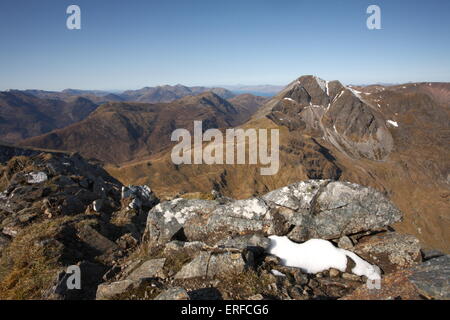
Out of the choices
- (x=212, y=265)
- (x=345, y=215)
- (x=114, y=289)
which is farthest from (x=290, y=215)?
(x=114, y=289)

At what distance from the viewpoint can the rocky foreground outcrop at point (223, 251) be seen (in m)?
9.29

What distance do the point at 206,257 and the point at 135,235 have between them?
926cm

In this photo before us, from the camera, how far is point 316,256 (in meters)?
11.5

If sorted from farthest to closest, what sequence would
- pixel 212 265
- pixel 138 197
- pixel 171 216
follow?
pixel 138 197 < pixel 171 216 < pixel 212 265

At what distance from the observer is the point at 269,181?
6850 inches

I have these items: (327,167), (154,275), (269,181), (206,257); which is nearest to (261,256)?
Result: (206,257)

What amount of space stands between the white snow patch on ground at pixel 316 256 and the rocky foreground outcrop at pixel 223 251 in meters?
0.27

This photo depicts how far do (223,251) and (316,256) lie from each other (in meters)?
4.28

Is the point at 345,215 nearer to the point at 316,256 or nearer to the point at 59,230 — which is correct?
the point at 316,256

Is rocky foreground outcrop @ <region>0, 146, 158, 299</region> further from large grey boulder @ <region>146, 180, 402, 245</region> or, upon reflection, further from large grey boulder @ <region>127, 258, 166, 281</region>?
large grey boulder @ <region>146, 180, 402, 245</region>

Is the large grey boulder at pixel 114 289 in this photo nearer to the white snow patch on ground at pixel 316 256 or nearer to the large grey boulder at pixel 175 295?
the large grey boulder at pixel 175 295

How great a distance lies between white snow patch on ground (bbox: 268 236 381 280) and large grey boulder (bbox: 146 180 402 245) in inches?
27.6

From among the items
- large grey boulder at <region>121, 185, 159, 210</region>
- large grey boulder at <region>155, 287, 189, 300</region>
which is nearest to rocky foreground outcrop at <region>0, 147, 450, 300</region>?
large grey boulder at <region>155, 287, 189, 300</region>

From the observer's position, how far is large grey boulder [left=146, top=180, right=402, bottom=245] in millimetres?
12672
